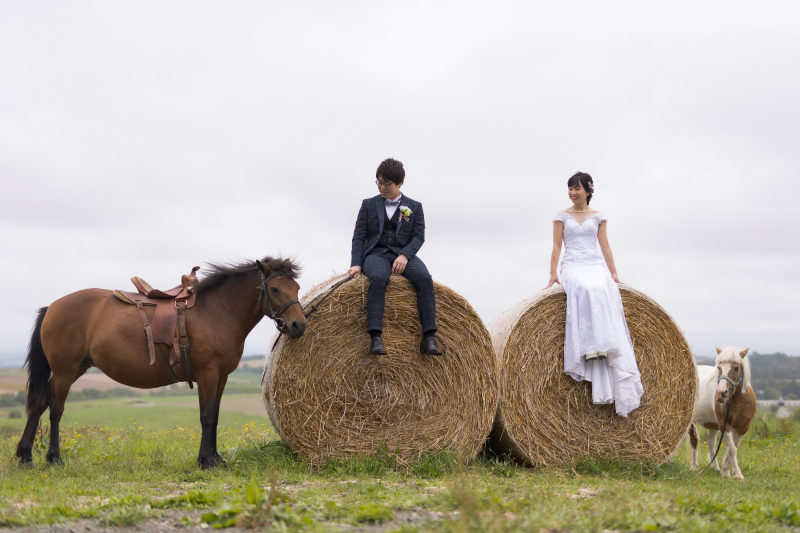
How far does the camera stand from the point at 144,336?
5.85 m

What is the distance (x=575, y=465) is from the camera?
237 inches

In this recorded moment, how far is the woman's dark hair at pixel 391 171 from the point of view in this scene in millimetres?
5867

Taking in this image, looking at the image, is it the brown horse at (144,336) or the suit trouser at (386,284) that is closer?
the suit trouser at (386,284)

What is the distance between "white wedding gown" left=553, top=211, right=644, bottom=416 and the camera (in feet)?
20.0

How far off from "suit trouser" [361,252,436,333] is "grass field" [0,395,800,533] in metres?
Result: 1.27

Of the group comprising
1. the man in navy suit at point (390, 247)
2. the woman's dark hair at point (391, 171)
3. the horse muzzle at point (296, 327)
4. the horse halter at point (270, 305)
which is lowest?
the horse muzzle at point (296, 327)

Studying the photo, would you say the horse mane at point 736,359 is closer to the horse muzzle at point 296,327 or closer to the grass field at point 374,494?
the grass field at point 374,494

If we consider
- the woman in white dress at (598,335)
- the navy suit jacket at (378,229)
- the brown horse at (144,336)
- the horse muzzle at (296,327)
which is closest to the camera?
the horse muzzle at (296,327)

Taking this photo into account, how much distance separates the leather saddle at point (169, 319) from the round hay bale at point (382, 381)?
2.66 feet

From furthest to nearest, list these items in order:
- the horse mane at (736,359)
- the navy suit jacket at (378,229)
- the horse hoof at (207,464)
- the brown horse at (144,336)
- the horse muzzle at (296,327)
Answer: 1. the horse mane at (736,359)
2. the navy suit jacket at (378,229)
3. the brown horse at (144,336)
4. the horse hoof at (207,464)
5. the horse muzzle at (296,327)

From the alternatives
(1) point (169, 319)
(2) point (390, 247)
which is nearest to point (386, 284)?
(2) point (390, 247)

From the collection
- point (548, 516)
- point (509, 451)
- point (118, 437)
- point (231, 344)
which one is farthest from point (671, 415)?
point (118, 437)

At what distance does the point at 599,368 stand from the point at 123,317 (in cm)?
479

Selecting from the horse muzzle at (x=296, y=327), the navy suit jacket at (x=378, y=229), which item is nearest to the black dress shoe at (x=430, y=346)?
the navy suit jacket at (x=378, y=229)
